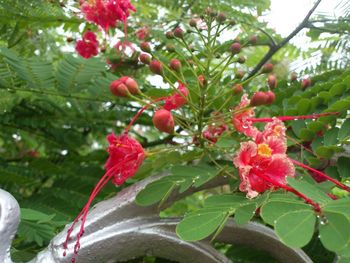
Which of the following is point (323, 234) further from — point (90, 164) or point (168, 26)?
point (168, 26)

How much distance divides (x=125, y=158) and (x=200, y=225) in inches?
11.0

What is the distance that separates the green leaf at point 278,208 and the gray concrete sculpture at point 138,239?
260mm

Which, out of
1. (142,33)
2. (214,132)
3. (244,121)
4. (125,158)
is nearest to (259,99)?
(244,121)

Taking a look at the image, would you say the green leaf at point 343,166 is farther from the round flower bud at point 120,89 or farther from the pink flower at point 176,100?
the round flower bud at point 120,89

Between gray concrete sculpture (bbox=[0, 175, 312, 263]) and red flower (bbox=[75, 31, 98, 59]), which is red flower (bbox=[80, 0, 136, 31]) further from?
gray concrete sculpture (bbox=[0, 175, 312, 263])

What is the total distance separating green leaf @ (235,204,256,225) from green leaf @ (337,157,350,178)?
28 cm

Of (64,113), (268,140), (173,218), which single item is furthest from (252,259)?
(64,113)

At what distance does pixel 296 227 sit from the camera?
786 millimetres

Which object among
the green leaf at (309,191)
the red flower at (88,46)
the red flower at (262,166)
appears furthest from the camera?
the red flower at (88,46)

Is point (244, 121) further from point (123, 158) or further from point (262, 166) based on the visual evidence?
point (123, 158)

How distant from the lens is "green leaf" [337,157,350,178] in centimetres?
117

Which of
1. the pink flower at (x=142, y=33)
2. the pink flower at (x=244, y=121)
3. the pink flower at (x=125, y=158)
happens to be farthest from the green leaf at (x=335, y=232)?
the pink flower at (x=142, y=33)

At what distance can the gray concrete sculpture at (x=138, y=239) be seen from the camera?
1090 millimetres

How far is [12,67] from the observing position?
1.50m
